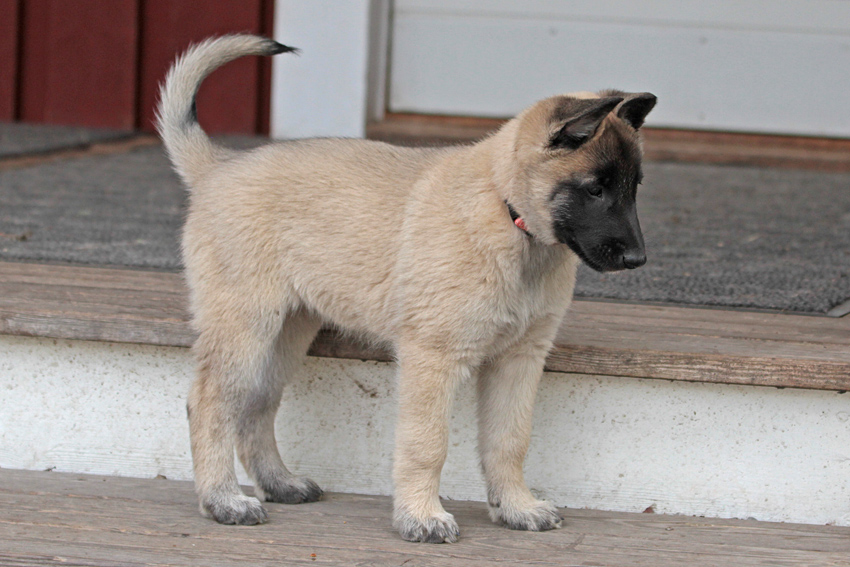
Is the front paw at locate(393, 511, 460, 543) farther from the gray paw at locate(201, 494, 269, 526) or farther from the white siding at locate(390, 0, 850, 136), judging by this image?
the white siding at locate(390, 0, 850, 136)

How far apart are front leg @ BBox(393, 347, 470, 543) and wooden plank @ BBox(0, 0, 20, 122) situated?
19.4ft

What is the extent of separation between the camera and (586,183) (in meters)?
2.31

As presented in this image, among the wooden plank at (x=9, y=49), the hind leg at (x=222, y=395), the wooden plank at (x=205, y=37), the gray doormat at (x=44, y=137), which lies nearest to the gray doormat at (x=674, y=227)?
the gray doormat at (x=44, y=137)

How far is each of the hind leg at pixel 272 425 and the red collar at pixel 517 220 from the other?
0.65m

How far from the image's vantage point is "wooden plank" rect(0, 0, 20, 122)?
7.23 m

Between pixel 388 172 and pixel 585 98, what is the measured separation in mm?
554

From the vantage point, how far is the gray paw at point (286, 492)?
107 inches

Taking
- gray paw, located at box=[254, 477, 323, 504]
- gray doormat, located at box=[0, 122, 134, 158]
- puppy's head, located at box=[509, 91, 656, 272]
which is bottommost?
gray paw, located at box=[254, 477, 323, 504]

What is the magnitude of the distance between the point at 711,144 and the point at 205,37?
3570mm

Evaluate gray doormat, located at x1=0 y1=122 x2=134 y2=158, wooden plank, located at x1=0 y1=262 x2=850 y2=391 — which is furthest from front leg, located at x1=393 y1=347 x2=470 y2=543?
gray doormat, located at x1=0 y1=122 x2=134 y2=158

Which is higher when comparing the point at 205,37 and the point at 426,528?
the point at 205,37

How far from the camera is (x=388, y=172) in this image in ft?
8.70

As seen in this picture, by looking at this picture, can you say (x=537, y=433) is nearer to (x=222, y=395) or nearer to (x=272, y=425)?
(x=272, y=425)

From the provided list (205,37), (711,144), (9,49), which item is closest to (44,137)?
(9,49)
